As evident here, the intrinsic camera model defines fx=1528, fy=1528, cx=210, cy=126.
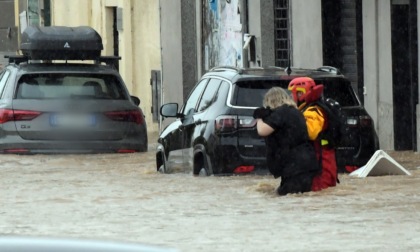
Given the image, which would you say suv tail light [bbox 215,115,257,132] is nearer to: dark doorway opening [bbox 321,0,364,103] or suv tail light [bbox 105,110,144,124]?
suv tail light [bbox 105,110,144,124]

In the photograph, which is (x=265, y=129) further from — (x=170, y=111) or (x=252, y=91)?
(x=170, y=111)

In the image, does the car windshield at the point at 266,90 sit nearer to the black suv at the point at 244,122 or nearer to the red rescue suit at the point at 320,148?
the black suv at the point at 244,122

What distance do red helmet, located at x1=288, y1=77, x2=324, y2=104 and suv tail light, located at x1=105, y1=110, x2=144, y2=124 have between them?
24.1ft

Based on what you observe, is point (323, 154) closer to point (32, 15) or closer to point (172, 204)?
point (172, 204)

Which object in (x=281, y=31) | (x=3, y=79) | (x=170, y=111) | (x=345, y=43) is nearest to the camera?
(x=170, y=111)

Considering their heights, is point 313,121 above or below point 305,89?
below

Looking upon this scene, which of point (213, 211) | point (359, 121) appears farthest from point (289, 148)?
point (359, 121)

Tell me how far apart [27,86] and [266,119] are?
773cm

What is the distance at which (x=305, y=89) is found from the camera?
13.9 m

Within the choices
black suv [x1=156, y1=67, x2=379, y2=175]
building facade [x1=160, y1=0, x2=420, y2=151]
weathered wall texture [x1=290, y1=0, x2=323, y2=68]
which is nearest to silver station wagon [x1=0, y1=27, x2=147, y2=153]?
building facade [x1=160, y1=0, x2=420, y2=151]

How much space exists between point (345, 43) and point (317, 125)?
36.6ft

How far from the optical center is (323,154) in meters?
13.9

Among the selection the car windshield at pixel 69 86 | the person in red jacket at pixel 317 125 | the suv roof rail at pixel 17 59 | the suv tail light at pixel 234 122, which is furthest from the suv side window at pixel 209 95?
the suv roof rail at pixel 17 59

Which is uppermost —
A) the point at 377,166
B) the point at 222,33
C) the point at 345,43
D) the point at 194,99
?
the point at 222,33
